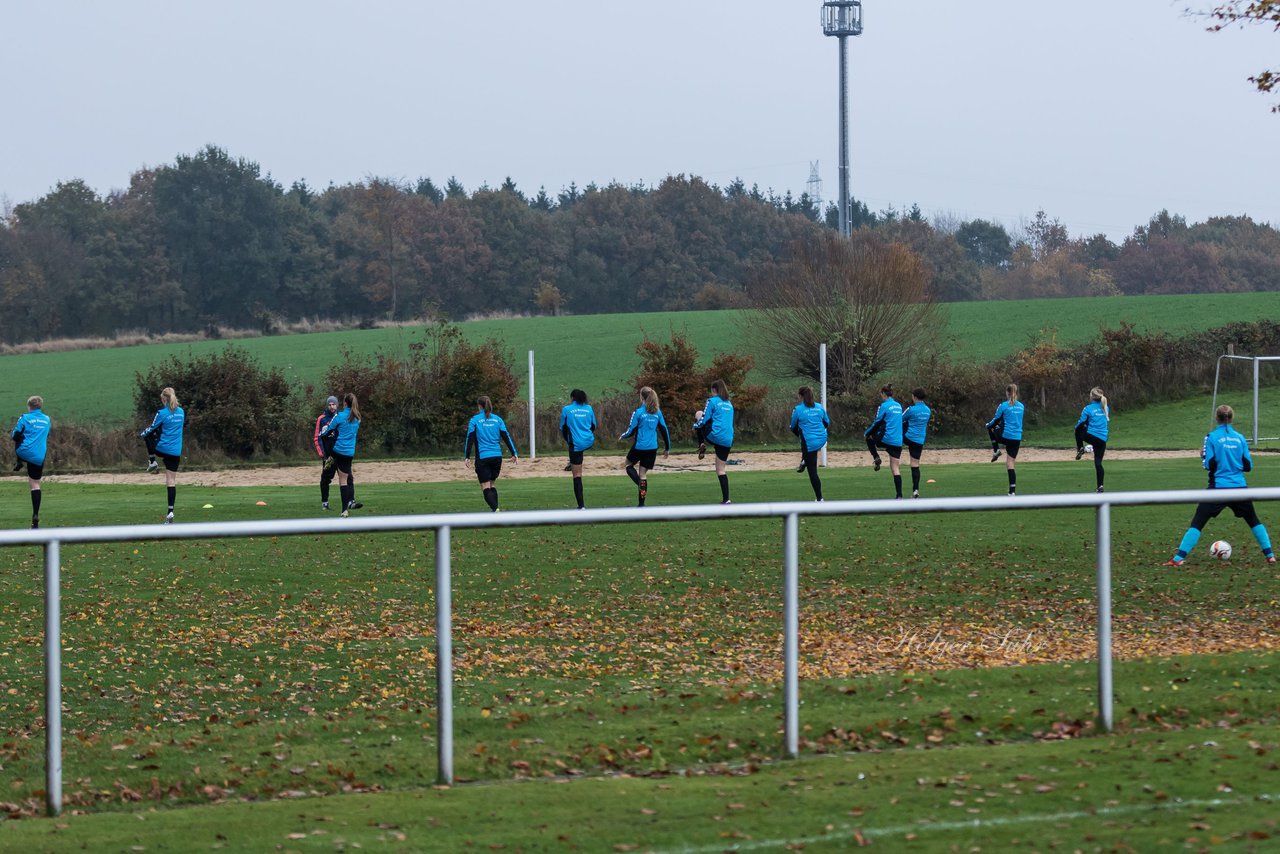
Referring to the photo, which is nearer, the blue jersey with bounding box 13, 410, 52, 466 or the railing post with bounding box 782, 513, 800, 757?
the railing post with bounding box 782, 513, 800, 757

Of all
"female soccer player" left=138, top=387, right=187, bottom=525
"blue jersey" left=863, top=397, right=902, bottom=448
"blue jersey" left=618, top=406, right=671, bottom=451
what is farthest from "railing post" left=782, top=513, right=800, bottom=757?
"blue jersey" left=863, top=397, right=902, bottom=448

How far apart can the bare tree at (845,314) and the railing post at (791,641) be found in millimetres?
41554

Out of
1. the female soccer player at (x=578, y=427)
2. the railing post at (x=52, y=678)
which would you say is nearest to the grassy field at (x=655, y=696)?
the railing post at (x=52, y=678)

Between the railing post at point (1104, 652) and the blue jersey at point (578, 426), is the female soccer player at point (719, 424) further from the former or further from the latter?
the railing post at point (1104, 652)

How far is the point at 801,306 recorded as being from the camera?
49.1 metres

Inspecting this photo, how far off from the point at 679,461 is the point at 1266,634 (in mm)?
31469

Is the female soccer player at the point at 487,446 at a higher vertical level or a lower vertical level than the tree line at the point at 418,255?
lower

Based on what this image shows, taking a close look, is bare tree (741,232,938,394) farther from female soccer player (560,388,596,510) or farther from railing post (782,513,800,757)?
railing post (782,513,800,757)

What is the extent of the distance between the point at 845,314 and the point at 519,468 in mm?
15408

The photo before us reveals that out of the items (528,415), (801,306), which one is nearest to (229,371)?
(528,415)

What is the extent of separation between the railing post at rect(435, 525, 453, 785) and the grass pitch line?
4.31ft

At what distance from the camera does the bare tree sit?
4819 centimetres

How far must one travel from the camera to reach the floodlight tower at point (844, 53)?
71375 mm

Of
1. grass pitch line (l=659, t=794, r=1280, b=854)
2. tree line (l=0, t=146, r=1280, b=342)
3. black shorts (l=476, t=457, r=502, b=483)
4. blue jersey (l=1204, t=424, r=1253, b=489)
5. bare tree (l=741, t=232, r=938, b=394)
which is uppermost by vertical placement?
tree line (l=0, t=146, r=1280, b=342)
